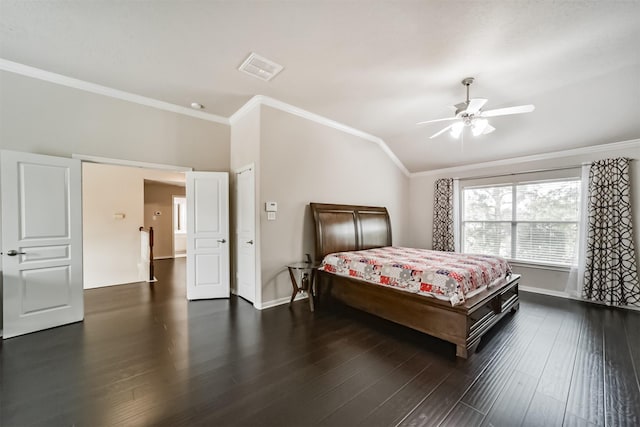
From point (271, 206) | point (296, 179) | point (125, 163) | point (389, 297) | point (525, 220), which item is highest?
point (125, 163)

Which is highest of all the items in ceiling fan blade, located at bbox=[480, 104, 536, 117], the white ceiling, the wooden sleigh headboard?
the white ceiling

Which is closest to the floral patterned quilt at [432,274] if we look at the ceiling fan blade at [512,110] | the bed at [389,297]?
the bed at [389,297]

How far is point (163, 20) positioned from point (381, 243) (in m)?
4.42

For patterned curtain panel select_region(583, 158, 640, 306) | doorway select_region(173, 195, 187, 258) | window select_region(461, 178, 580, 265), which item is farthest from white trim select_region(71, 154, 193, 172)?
patterned curtain panel select_region(583, 158, 640, 306)

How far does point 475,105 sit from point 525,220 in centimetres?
305

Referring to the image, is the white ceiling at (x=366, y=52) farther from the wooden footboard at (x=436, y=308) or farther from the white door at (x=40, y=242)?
the wooden footboard at (x=436, y=308)

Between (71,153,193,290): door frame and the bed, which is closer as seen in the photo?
the bed

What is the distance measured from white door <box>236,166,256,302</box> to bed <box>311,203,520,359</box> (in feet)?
3.16

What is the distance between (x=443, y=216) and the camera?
5406 millimetres

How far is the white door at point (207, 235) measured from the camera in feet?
12.6

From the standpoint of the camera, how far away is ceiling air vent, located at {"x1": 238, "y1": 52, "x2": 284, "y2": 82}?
103 inches

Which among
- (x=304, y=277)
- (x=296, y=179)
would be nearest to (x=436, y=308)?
(x=304, y=277)

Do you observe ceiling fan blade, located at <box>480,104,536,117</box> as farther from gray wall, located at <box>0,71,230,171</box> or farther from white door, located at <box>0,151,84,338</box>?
white door, located at <box>0,151,84,338</box>

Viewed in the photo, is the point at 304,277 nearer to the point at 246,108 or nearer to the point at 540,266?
the point at 246,108
